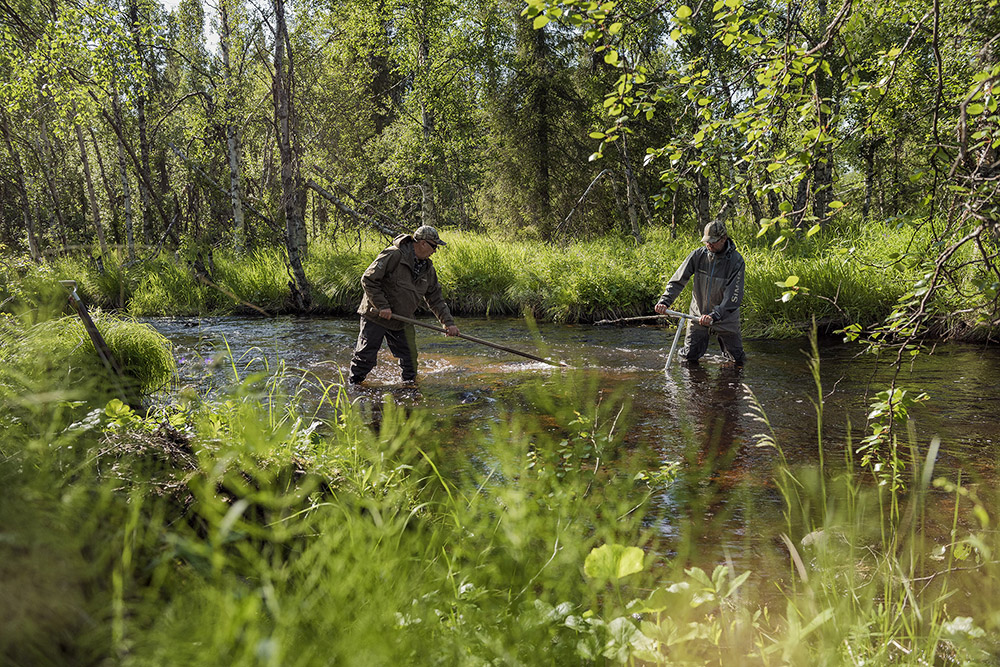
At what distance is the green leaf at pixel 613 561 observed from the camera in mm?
1683

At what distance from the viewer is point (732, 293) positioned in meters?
7.44

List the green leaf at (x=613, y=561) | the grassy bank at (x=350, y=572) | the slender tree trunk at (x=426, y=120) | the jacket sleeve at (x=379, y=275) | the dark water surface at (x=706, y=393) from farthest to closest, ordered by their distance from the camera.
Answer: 1. the slender tree trunk at (x=426, y=120)
2. the jacket sleeve at (x=379, y=275)
3. the dark water surface at (x=706, y=393)
4. the green leaf at (x=613, y=561)
5. the grassy bank at (x=350, y=572)

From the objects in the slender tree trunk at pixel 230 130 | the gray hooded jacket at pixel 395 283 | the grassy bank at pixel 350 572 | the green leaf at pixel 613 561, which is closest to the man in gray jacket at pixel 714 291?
the gray hooded jacket at pixel 395 283

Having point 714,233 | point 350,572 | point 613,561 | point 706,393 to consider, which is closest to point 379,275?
point 714,233

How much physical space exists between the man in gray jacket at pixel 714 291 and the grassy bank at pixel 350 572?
4229mm

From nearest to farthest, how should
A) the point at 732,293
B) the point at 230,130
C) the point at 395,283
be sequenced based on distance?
the point at 395,283, the point at 732,293, the point at 230,130

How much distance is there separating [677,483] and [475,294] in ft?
32.0

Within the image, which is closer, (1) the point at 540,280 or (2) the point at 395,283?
(2) the point at 395,283

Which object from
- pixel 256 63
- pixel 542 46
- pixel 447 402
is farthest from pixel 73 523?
pixel 256 63

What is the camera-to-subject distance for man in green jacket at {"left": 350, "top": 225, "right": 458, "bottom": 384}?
7.04 meters

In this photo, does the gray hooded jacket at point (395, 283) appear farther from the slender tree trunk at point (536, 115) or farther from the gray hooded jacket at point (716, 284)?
the slender tree trunk at point (536, 115)

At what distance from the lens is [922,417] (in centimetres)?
568

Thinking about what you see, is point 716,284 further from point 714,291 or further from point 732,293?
point 732,293

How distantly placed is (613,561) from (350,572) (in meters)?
0.79
